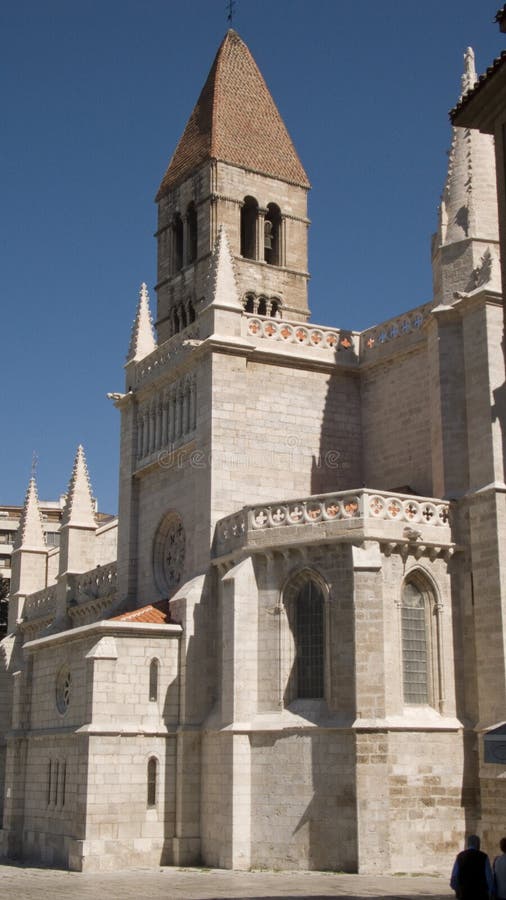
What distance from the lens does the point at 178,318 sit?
45.0 m

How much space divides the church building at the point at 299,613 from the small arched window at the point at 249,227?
11592 millimetres

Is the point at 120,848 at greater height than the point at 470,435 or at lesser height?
lesser

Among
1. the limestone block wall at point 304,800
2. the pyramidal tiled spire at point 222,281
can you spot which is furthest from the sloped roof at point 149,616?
the pyramidal tiled spire at point 222,281

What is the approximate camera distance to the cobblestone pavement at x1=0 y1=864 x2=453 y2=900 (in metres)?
A: 20.0

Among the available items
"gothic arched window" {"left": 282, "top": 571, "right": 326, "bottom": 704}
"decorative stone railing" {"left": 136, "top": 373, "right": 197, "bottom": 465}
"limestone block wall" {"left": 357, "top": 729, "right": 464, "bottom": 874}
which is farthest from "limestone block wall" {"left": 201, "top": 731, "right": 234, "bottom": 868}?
"decorative stone railing" {"left": 136, "top": 373, "right": 197, "bottom": 465}

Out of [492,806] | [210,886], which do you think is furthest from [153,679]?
[492,806]

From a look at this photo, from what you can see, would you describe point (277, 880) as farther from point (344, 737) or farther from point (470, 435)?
point (470, 435)

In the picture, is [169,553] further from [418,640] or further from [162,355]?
[418,640]

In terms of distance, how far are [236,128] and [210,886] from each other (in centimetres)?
3096

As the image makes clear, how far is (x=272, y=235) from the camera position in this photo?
4538 cm

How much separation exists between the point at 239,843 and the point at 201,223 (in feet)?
82.6

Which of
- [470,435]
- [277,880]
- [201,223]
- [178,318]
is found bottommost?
[277,880]

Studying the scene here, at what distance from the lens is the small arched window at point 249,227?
44250 millimetres

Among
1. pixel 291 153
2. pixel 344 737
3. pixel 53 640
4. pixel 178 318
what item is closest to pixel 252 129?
pixel 291 153
